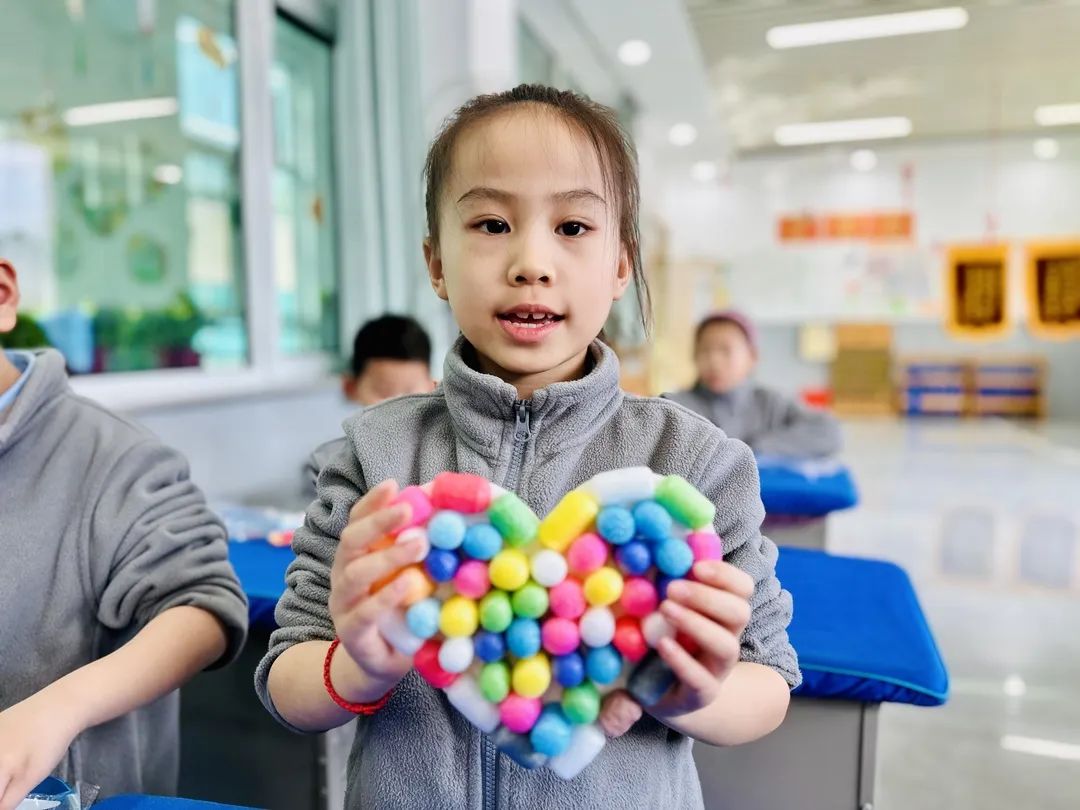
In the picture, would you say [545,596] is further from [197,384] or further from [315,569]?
[197,384]

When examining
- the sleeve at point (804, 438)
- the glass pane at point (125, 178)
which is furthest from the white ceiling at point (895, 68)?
the glass pane at point (125, 178)

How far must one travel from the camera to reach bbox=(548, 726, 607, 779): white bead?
0.48m

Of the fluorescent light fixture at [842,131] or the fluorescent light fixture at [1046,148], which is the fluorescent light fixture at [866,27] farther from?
the fluorescent light fixture at [1046,148]

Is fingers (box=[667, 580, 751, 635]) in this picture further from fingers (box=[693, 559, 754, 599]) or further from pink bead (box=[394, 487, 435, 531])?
pink bead (box=[394, 487, 435, 531])

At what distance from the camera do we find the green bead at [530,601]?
0.46m

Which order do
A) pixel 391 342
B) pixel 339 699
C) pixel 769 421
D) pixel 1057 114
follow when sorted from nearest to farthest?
pixel 339 699, pixel 391 342, pixel 769 421, pixel 1057 114

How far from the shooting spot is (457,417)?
25.3 inches

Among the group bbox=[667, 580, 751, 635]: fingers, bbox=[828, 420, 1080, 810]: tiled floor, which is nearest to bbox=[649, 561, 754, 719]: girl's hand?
bbox=[667, 580, 751, 635]: fingers

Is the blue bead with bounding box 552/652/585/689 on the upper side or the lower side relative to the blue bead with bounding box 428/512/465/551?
lower

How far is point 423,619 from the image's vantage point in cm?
45

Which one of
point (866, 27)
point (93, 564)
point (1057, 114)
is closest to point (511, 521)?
point (93, 564)

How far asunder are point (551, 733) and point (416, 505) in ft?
0.50

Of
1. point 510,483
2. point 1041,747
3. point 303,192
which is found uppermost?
point 303,192

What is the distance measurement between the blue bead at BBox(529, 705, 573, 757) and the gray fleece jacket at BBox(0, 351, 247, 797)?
416mm
